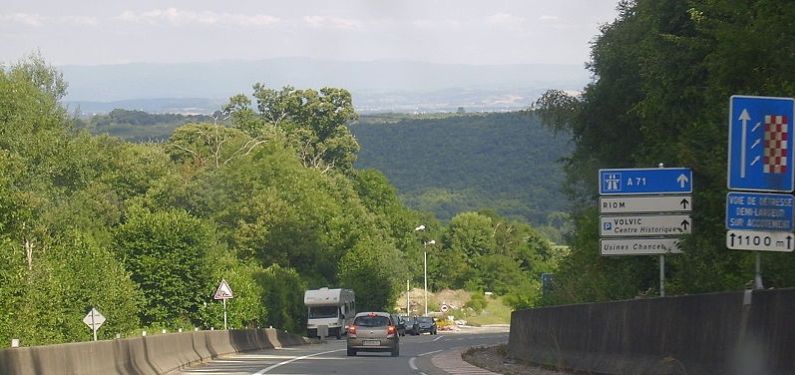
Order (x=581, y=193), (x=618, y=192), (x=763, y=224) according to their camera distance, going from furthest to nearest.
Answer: (x=581, y=193) < (x=618, y=192) < (x=763, y=224)

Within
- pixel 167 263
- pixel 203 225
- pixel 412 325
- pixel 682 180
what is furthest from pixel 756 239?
pixel 412 325

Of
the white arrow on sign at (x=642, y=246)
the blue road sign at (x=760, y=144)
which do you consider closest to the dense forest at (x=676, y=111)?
the white arrow on sign at (x=642, y=246)

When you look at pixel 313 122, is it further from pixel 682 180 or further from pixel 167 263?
pixel 682 180

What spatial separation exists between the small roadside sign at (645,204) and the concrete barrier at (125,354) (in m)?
9.88

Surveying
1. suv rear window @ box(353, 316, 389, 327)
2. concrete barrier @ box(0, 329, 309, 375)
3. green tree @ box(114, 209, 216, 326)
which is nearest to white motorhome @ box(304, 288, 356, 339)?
green tree @ box(114, 209, 216, 326)

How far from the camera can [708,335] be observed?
17.7m

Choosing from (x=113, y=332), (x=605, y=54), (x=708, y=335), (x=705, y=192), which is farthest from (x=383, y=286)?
(x=708, y=335)

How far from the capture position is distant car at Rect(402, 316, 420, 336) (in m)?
85.6

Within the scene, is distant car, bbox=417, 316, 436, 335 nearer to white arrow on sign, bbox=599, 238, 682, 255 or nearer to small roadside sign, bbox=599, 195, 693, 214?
white arrow on sign, bbox=599, 238, 682, 255

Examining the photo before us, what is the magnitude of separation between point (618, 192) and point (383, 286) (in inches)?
3246

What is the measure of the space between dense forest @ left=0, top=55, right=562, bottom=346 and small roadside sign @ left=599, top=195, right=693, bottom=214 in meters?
28.1

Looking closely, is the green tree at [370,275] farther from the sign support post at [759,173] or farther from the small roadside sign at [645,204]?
the sign support post at [759,173]

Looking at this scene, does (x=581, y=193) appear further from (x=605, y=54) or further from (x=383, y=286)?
(x=383, y=286)

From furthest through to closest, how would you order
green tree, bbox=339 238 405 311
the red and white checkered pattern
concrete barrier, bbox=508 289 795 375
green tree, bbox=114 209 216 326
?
green tree, bbox=339 238 405 311
green tree, bbox=114 209 216 326
the red and white checkered pattern
concrete barrier, bbox=508 289 795 375
